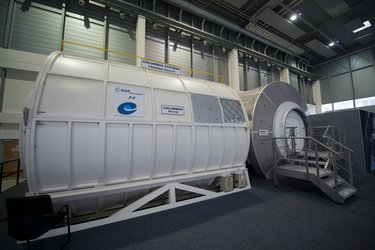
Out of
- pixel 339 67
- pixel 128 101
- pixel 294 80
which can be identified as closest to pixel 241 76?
pixel 294 80

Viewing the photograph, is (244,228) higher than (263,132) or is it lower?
lower

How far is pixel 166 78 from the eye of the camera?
3605mm

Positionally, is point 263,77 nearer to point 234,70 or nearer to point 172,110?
point 234,70

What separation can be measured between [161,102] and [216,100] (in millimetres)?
1476

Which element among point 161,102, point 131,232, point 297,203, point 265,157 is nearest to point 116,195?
point 131,232

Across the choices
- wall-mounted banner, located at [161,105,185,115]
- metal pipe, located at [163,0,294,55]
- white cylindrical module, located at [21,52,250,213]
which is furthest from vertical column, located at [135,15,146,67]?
wall-mounted banner, located at [161,105,185,115]

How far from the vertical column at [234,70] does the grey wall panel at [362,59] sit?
10.7 meters

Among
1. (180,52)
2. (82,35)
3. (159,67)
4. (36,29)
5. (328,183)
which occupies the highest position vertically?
(180,52)

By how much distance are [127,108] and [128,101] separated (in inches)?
5.4

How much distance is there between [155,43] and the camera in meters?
7.13

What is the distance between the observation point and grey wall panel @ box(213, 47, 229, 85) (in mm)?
8633

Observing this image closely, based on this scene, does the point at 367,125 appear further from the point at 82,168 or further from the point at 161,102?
the point at 82,168

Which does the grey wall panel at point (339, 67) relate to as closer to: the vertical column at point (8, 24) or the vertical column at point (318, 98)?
the vertical column at point (318, 98)

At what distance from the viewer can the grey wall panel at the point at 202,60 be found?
8.13 m
